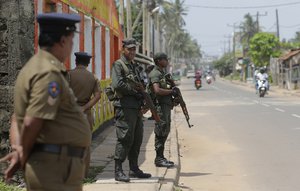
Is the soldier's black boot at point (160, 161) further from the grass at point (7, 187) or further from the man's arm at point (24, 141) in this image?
the man's arm at point (24, 141)

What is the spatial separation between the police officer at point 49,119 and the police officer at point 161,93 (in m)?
4.55

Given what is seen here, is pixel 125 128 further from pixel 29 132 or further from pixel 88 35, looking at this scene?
pixel 88 35

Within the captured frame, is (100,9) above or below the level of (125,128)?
above

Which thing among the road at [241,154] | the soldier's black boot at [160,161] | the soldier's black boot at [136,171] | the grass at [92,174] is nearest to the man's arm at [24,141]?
the grass at [92,174]

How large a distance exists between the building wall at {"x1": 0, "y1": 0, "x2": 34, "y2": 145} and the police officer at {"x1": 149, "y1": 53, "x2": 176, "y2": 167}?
6.36 feet

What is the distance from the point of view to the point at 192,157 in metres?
10.7

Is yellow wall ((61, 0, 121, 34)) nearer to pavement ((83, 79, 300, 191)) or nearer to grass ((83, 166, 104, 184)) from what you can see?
pavement ((83, 79, 300, 191))

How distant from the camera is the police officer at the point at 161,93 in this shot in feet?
26.7

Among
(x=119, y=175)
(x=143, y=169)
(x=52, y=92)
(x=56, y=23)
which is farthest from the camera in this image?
(x=143, y=169)

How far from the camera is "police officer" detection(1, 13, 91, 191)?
3.35 m

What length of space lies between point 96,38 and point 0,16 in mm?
6565

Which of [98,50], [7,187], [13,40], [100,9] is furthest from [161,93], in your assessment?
[100,9]

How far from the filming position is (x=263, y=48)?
197 feet

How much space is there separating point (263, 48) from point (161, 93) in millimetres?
53306
